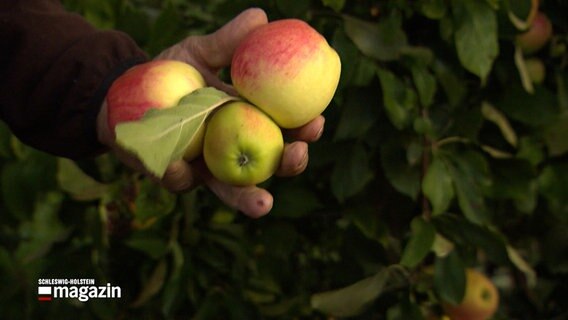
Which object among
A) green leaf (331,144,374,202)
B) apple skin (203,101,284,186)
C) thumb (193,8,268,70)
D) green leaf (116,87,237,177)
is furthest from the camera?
green leaf (331,144,374,202)

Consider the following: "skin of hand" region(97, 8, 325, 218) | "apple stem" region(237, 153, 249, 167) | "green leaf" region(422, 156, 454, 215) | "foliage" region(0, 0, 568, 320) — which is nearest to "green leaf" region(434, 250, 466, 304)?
"foliage" region(0, 0, 568, 320)

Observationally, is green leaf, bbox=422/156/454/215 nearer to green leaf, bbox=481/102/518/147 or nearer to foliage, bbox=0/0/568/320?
foliage, bbox=0/0/568/320

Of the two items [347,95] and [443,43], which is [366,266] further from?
[443,43]

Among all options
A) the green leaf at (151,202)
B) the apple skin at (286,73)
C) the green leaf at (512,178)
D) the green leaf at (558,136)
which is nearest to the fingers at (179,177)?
the apple skin at (286,73)

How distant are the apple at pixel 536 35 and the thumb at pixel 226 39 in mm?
664

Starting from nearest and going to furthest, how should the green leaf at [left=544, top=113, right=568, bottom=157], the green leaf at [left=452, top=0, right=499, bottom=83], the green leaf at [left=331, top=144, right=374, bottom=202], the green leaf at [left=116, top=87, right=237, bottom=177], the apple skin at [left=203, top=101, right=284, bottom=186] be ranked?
the green leaf at [left=116, top=87, right=237, bottom=177], the apple skin at [left=203, top=101, right=284, bottom=186], the green leaf at [left=452, top=0, right=499, bottom=83], the green leaf at [left=331, top=144, right=374, bottom=202], the green leaf at [left=544, top=113, right=568, bottom=157]

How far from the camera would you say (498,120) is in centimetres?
150

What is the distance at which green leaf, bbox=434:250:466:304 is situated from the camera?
1.40m

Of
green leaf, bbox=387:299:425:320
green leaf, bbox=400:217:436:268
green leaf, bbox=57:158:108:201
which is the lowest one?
green leaf, bbox=387:299:425:320

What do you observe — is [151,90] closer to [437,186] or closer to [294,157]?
[294,157]

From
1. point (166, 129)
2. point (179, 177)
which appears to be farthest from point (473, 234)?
point (166, 129)

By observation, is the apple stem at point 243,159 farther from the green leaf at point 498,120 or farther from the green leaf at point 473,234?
the green leaf at point 498,120

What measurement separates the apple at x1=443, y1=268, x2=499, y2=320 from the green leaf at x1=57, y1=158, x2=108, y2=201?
711 mm

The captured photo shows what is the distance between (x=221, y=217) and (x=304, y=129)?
0.53m
